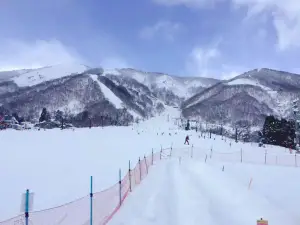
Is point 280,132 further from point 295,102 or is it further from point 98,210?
point 98,210

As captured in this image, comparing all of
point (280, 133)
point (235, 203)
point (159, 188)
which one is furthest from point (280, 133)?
point (235, 203)

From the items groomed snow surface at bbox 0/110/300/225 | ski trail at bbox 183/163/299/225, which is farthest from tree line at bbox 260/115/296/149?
ski trail at bbox 183/163/299/225

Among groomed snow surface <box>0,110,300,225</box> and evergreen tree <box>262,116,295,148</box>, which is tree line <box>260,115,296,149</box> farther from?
groomed snow surface <box>0,110,300,225</box>

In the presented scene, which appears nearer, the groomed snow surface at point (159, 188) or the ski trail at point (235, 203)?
the ski trail at point (235, 203)

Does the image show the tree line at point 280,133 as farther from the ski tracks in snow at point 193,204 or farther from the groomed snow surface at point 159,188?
the ski tracks in snow at point 193,204

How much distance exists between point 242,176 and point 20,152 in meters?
20.7

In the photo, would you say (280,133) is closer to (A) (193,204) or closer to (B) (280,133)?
(B) (280,133)

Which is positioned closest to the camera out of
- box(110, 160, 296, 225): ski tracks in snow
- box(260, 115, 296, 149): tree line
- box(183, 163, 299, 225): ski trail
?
box(110, 160, 296, 225): ski tracks in snow

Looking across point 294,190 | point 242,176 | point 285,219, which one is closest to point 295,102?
point 242,176

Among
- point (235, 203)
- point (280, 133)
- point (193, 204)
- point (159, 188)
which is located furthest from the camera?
point (280, 133)

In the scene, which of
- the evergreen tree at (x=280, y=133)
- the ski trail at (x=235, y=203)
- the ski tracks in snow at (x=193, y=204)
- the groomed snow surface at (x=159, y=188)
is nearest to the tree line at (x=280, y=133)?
the evergreen tree at (x=280, y=133)

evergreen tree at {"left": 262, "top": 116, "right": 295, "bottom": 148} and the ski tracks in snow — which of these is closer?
the ski tracks in snow

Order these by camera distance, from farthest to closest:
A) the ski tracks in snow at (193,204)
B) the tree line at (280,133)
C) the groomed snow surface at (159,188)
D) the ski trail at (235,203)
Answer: the tree line at (280,133)
the groomed snow surface at (159,188)
the ski trail at (235,203)
the ski tracks in snow at (193,204)

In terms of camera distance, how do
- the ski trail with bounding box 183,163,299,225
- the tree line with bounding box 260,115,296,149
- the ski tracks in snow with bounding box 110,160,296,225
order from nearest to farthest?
the ski tracks in snow with bounding box 110,160,296,225, the ski trail with bounding box 183,163,299,225, the tree line with bounding box 260,115,296,149
